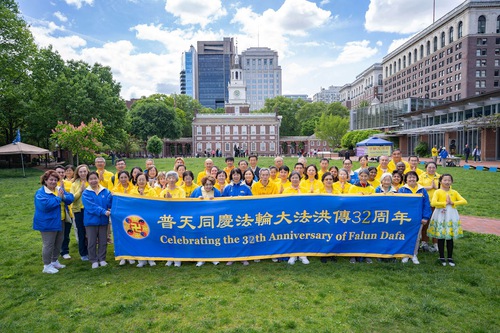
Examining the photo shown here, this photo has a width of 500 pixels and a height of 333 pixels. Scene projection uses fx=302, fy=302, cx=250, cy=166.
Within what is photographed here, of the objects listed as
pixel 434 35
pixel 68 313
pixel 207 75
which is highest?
pixel 207 75

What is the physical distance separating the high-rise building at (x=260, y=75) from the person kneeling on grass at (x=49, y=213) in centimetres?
14961

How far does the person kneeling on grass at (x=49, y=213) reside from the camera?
5.10 meters

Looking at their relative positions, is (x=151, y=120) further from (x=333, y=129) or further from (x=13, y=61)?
(x=333, y=129)

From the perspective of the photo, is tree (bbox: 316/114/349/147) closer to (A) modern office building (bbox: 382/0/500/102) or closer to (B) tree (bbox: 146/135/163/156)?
(B) tree (bbox: 146/135/163/156)

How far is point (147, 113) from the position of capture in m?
54.5

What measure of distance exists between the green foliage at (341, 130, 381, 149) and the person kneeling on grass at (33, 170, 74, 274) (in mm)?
41715

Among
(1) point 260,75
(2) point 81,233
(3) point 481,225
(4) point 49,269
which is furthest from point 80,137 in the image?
(1) point 260,75

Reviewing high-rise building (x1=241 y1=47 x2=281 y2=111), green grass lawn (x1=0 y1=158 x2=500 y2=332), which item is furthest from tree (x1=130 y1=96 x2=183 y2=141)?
high-rise building (x1=241 y1=47 x2=281 y2=111)

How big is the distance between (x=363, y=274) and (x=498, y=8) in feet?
251

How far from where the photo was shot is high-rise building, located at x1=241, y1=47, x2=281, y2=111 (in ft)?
500

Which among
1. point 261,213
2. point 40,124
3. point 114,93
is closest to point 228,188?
point 261,213

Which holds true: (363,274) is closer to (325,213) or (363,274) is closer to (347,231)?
(347,231)

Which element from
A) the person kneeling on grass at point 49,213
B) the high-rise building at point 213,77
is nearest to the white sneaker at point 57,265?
the person kneeling on grass at point 49,213

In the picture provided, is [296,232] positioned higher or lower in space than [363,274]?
higher
